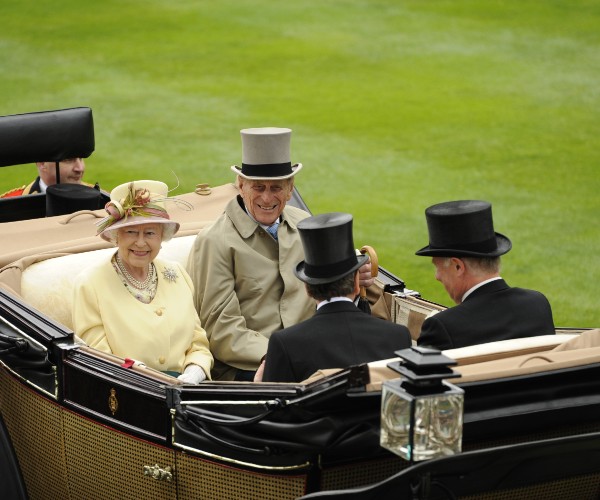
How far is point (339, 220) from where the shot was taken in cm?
376

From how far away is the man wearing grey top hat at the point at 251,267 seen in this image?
4.57 m

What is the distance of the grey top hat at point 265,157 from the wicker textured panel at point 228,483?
5.22 feet

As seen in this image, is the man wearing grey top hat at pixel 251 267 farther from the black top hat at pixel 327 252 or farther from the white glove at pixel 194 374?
the black top hat at pixel 327 252

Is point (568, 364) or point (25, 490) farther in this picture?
point (25, 490)

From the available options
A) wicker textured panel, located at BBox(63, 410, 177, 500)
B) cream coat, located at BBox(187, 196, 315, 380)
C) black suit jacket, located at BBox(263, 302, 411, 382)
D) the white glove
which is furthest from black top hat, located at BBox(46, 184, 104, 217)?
black suit jacket, located at BBox(263, 302, 411, 382)

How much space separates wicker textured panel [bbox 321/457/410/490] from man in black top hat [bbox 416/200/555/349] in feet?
2.15

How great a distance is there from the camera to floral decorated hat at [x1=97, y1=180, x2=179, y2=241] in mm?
4277

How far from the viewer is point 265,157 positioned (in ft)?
15.6

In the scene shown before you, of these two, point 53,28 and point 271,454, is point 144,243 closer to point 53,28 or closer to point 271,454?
point 271,454

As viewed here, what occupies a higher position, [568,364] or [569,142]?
[568,364]

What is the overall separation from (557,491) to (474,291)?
2.70 ft

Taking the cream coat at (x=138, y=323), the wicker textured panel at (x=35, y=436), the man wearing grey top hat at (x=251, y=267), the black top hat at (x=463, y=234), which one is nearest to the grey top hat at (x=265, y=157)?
the man wearing grey top hat at (x=251, y=267)

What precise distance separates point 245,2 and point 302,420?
14419mm

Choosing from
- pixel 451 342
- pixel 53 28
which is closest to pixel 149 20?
pixel 53 28
